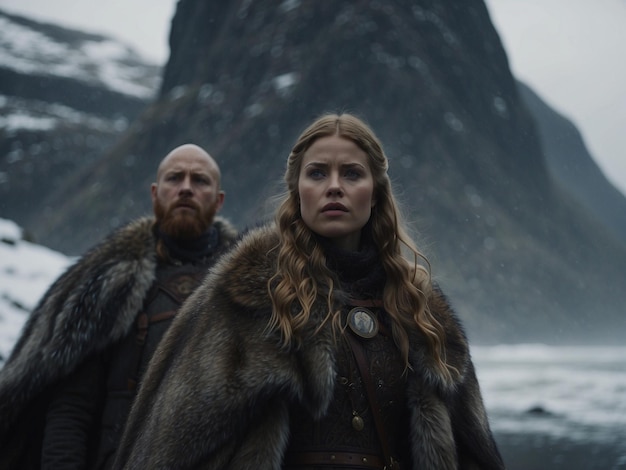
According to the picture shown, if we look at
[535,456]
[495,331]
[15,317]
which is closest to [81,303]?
[15,317]

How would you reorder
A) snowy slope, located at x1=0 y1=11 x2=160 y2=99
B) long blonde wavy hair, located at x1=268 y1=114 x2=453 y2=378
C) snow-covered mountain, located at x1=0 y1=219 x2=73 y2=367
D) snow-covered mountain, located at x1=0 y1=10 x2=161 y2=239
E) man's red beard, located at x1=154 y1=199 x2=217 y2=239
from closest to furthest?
long blonde wavy hair, located at x1=268 y1=114 x2=453 y2=378 < man's red beard, located at x1=154 y1=199 x2=217 y2=239 < snow-covered mountain, located at x1=0 y1=219 x2=73 y2=367 < snow-covered mountain, located at x1=0 y1=10 x2=161 y2=239 < snowy slope, located at x1=0 y1=11 x2=160 y2=99

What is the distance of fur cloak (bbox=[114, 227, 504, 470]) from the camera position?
81.6 inches

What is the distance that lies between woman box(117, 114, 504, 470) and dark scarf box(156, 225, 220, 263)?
1.08m

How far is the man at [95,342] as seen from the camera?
10.0 feet

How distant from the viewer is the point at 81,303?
3209mm

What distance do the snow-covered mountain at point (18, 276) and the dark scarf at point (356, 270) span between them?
22.2ft

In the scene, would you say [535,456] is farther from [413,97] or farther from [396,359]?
[413,97]

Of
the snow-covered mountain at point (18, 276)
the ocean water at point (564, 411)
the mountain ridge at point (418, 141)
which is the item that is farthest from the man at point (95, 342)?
the mountain ridge at point (418, 141)

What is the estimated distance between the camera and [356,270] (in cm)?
234

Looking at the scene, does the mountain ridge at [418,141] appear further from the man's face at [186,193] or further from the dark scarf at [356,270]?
the dark scarf at [356,270]

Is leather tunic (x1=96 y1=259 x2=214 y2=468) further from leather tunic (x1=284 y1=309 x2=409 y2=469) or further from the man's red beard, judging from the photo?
leather tunic (x1=284 y1=309 x2=409 y2=469)

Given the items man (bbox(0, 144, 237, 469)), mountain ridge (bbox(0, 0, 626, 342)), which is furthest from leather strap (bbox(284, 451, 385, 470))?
mountain ridge (bbox(0, 0, 626, 342))

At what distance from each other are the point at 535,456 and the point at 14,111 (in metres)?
122

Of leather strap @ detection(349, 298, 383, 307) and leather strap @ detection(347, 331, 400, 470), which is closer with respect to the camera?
leather strap @ detection(347, 331, 400, 470)
